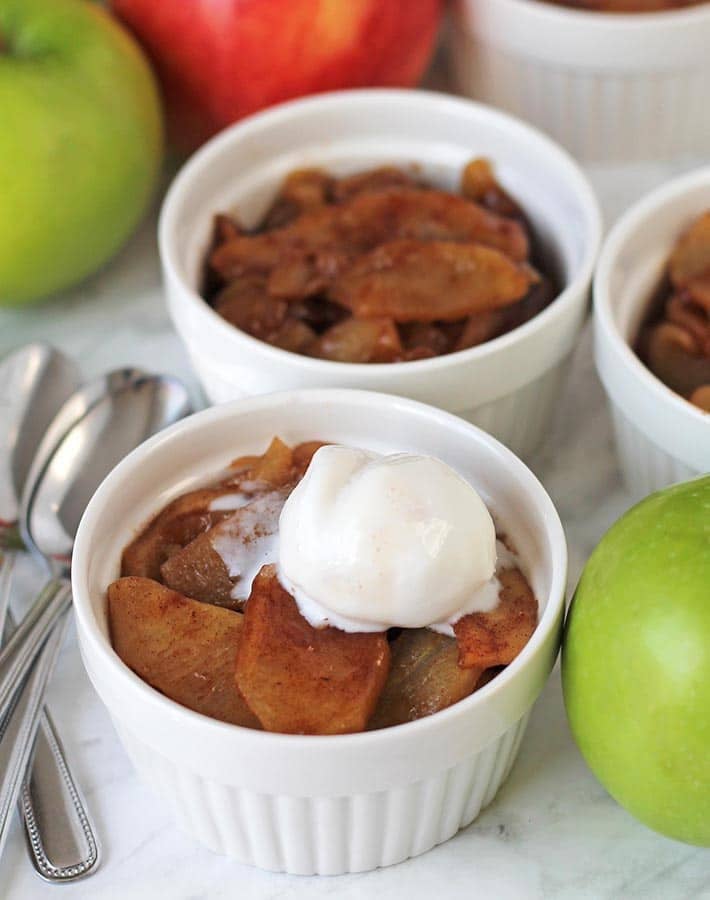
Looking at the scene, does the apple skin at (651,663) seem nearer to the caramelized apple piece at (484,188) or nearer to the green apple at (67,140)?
the caramelized apple piece at (484,188)

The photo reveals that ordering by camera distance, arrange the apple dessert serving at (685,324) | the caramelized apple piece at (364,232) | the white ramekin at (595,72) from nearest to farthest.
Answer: the apple dessert serving at (685,324), the caramelized apple piece at (364,232), the white ramekin at (595,72)

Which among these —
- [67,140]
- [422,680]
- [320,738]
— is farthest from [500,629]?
[67,140]

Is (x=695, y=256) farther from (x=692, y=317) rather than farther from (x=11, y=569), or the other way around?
(x=11, y=569)

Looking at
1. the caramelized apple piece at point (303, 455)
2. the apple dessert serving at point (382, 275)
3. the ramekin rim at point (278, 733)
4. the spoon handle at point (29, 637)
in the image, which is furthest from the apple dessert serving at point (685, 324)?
the spoon handle at point (29, 637)

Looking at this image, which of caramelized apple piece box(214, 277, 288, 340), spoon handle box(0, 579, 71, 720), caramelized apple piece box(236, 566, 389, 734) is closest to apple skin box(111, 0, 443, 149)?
caramelized apple piece box(214, 277, 288, 340)

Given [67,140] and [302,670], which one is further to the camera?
[67,140]
